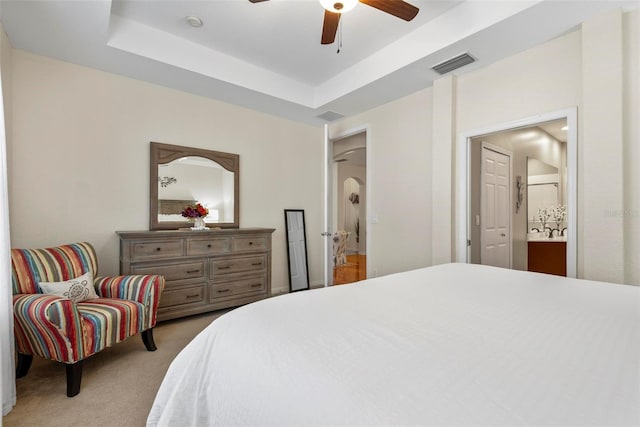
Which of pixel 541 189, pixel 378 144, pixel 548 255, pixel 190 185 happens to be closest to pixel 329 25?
pixel 378 144

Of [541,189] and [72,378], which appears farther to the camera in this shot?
[541,189]

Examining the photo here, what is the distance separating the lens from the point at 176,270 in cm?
320

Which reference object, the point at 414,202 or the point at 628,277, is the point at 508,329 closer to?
the point at 628,277

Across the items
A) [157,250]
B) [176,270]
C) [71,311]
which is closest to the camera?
[71,311]

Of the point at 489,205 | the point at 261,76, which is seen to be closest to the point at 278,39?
the point at 261,76

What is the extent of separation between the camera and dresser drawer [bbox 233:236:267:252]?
3.68m

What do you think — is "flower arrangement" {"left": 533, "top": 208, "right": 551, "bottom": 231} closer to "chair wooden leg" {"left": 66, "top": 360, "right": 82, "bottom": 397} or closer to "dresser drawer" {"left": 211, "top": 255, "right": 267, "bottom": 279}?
"dresser drawer" {"left": 211, "top": 255, "right": 267, "bottom": 279}

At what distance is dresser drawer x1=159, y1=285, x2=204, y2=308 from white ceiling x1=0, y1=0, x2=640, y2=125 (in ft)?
7.48

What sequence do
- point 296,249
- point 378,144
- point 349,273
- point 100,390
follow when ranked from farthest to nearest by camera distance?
point 349,273
point 296,249
point 378,144
point 100,390

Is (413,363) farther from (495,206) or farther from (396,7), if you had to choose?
(495,206)

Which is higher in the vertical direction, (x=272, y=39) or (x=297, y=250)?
(x=272, y=39)

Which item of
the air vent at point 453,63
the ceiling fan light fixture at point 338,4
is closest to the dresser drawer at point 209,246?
the ceiling fan light fixture at point 338,4

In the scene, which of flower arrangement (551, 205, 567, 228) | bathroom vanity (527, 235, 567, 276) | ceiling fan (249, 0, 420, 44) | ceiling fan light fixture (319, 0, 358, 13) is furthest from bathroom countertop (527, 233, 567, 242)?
ceiling fan light fixture (319, 0, 358, 13)

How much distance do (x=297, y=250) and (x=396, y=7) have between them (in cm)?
341
